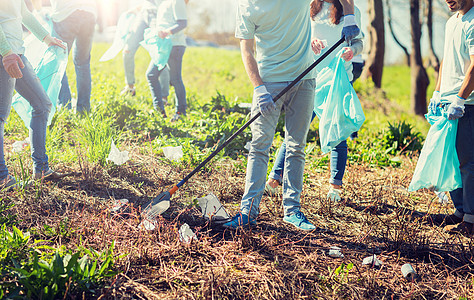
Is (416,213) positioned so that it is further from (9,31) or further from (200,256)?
(9,31)

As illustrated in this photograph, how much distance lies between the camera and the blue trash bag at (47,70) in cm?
369

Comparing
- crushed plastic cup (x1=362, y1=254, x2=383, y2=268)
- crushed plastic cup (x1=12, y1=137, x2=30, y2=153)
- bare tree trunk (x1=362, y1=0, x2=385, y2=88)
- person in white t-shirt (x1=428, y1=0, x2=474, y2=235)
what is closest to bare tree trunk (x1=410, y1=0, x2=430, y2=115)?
bare tree trunk (x1=362, y1=0, x2=385, y2=88)

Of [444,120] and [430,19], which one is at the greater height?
[430,19]

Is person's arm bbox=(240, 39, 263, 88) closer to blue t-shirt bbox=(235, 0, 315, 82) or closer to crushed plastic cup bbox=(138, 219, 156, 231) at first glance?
blue t-shirt bbox=(235, 0, 315, 82)

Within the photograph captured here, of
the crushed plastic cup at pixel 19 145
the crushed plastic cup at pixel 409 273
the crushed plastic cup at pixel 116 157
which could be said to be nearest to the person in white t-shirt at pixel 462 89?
the crushed plastic cup at pixel 409 273

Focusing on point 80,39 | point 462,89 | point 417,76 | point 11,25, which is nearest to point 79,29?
point 80,39

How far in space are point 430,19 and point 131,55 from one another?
10.4 meters

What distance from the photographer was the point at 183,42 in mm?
5438

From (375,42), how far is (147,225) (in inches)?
376

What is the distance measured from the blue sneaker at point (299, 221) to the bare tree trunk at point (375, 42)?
8732 millimetres

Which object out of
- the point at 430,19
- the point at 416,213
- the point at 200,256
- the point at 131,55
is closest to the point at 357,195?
the point at 416,213

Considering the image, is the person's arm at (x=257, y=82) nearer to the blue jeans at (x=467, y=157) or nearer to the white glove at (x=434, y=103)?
the white glove at (x=434, y=103)

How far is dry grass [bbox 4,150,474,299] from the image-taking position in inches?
87.1

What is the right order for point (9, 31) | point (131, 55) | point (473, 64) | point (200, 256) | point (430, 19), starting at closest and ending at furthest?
point (200, 256) → point (473, 64) → point (9, 31) → point (131, 55) → point (430, 19)
